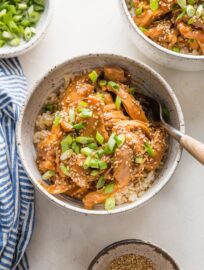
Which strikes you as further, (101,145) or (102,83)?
(102,83)

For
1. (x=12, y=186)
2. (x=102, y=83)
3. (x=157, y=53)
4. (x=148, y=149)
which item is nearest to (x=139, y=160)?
(x=148, y=149)

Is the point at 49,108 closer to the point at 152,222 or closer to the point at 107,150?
→ the point at 107,150

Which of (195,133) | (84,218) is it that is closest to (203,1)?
(195,133)

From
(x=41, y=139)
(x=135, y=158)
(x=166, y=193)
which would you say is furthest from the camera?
(x=166, y=193)

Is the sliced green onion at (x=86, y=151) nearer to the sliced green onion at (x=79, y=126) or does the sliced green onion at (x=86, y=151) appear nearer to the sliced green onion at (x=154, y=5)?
the sliced green onion at (x=79, y=126)

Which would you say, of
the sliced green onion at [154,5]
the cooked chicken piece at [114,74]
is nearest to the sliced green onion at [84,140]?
the cooked chicken piece at [114,74]

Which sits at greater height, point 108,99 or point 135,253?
point 108,99

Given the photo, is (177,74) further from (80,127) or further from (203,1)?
(80,127)
